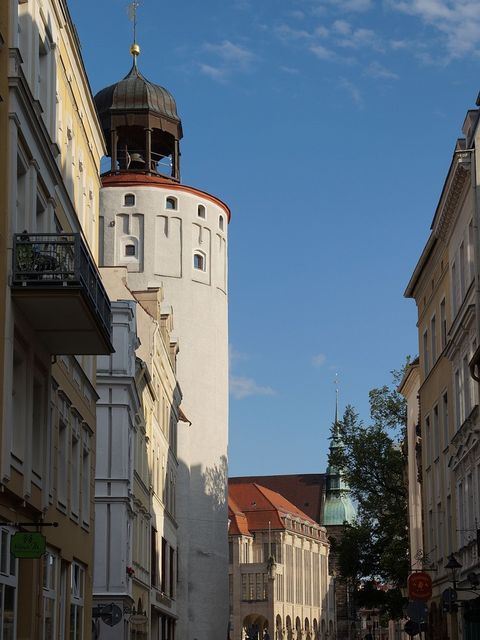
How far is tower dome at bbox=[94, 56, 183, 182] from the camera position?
76.7 m

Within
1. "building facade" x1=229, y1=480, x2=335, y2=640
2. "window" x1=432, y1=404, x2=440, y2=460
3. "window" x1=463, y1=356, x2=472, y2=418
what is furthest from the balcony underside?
→ "building facade" x1=229, y1=480, x2=335, y2=640

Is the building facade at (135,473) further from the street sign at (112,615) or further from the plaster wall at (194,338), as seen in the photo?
the plaster wall at (194,338)

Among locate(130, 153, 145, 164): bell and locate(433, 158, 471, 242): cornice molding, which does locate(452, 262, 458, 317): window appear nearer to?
locate(433, 158, 471, 242): cornice molding

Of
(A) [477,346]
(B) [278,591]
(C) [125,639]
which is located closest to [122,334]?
(C) [125,639]

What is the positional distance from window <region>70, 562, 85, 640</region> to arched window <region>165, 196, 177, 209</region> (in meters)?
48.4

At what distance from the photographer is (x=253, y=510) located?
175 meters

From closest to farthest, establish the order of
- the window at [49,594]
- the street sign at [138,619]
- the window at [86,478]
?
the window at [49,594] < the window at [86,478] < the street sign at [138,619]

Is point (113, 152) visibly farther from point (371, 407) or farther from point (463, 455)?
point (463, 455)

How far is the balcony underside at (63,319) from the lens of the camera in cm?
2014

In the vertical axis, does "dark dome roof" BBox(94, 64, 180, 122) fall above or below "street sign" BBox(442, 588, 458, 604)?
above

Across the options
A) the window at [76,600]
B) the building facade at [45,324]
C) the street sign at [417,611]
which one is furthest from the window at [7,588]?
the street sign at [417,611]

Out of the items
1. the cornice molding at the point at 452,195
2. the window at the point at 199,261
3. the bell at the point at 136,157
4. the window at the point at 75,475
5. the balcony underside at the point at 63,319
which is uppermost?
the bell at the point at 136,157

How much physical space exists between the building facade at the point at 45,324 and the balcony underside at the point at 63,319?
24 mm

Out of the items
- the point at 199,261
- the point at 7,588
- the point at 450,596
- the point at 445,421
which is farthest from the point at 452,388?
the point at 199,261
